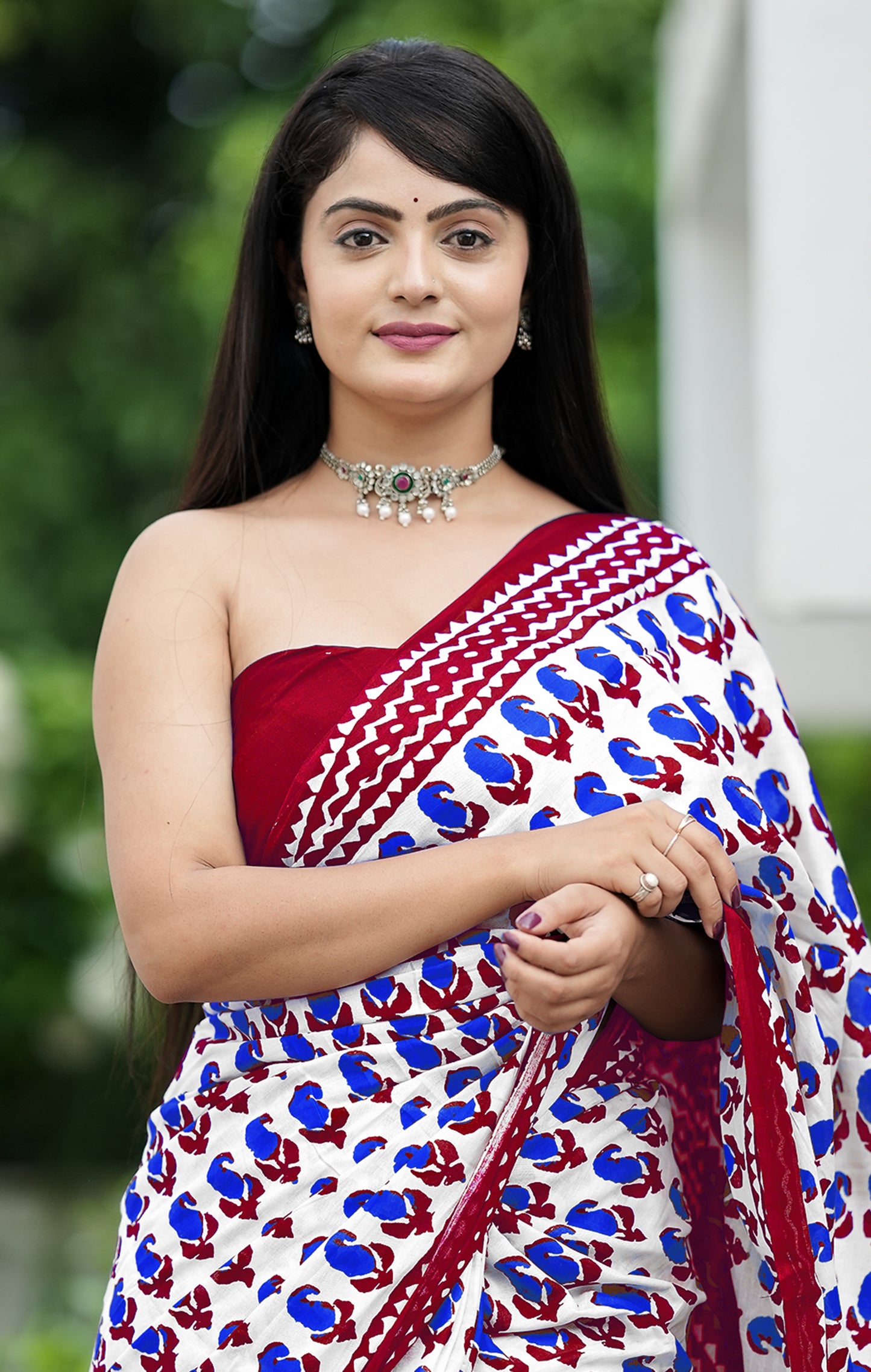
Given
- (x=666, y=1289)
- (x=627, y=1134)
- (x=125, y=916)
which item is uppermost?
(x=125, y=916)

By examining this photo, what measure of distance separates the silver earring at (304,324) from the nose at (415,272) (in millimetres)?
254

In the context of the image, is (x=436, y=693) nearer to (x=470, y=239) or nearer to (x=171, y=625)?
(x=171, y=625)

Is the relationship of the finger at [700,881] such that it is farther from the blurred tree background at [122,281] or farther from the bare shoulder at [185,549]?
the blurred tree background at [122,281]

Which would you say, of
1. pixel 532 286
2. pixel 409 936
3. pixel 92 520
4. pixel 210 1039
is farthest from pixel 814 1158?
pixel 92 520

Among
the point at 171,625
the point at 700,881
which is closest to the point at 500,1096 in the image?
the point at 700,881

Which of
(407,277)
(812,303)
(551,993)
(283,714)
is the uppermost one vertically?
(407,277)

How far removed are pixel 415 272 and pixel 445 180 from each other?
121 mm

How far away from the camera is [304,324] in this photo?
2078 mm

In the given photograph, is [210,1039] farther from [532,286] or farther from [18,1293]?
[18,1293]

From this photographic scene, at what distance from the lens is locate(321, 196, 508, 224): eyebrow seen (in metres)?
1.84

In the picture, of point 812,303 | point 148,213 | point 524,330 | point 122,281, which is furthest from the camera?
point 148,213

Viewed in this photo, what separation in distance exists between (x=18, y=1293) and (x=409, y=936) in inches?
138

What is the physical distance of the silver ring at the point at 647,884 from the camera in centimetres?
162

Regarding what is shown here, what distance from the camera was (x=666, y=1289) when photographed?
1.74m
